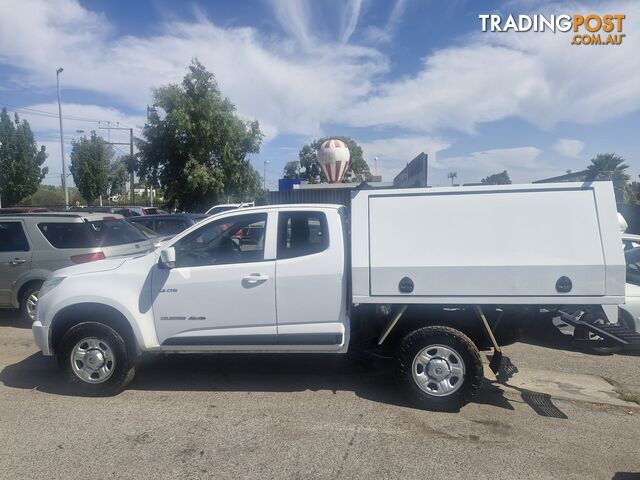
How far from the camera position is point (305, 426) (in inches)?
166

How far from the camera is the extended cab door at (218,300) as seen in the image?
4738mm

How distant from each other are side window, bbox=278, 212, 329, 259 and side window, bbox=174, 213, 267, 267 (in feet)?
0.67

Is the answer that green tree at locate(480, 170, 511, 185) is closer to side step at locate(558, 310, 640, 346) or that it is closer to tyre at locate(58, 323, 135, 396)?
side step at locate(558, 310, 640, 346)

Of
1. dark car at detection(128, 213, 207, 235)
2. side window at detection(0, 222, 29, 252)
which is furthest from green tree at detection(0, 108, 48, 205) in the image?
side window at detection(0, 222, 29, 252)

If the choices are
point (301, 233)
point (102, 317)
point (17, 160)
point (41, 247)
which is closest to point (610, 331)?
point (301, 233)

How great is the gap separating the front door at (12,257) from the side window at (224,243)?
159 inches

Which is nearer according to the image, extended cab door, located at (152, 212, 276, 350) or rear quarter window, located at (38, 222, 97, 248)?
extended cab door, located at (152, 212, 276, 350)

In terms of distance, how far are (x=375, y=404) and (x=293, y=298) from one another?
1.30 m

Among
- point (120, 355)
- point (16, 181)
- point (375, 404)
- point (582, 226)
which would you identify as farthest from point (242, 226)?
point (16, 181)

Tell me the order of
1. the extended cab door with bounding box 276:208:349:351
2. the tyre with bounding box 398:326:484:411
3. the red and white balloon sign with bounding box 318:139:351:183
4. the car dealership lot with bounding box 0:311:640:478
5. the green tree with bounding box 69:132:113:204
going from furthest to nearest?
the green tree with bounding box 69:132:113:204, the red and white balloon sign with bounding box 318:139:351:183, the extended cab door with bounding box 276:208:349:351, the tyre with bounding box 398:326:484:411, the car dealership lot with bounding box 0:311:640:478

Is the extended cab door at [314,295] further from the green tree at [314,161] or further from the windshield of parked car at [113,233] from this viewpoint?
the green tree at [314,161]

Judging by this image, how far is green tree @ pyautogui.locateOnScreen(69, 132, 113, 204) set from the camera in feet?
110

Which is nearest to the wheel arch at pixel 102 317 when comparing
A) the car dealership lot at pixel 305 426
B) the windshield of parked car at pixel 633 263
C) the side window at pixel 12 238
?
the car dealership lot at pixel 305 426

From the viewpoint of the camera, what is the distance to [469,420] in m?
4.36
